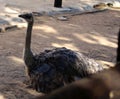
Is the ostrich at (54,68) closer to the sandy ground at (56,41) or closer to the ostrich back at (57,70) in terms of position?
the ostrich back at (57,70)

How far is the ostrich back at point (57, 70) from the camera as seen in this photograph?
3.65 m

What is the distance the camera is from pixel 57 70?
3.67 meters

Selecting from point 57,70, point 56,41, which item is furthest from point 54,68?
point 56,41

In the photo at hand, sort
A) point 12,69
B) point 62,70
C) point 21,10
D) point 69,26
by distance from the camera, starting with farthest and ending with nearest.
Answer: point 21,10
point 69,26
point 12,69
point 62,70

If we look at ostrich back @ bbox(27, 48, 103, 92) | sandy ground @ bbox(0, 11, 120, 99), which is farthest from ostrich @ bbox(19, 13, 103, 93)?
sandy ground @ bbox(0, 11, 120, 99)

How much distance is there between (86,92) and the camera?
0.61m

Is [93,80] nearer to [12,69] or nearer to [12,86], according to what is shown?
[12,86]

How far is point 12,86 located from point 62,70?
689mm

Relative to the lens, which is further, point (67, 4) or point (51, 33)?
point (67, 4)

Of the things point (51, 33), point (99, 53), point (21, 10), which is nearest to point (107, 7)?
point (21, 10)

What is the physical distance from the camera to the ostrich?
12.0 ft

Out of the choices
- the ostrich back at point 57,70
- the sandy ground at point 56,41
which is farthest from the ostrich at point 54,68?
the sandy ground at point 56,41

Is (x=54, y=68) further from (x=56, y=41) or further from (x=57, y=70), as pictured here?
(x=56, y=41)

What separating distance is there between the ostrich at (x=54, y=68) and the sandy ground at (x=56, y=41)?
0.20 metres
